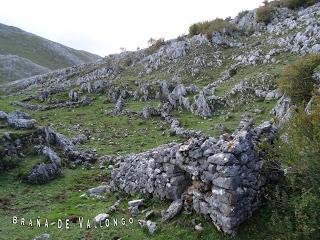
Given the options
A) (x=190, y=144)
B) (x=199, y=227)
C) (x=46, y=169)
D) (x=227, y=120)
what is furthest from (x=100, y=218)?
(x=227, y=120)

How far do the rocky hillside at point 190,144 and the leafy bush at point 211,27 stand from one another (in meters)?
0.38

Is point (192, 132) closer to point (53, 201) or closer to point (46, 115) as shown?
point (53, 201)

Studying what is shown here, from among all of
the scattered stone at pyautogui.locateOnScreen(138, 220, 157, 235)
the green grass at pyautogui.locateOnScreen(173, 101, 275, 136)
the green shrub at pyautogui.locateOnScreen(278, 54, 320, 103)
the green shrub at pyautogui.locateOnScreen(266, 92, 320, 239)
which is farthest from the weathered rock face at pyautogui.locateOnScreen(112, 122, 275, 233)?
the green grass at pyautogui.locateOnScreen(173, 101, 275, 136)

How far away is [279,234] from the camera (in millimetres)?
15648

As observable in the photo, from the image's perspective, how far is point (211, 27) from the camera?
74750 millimetres

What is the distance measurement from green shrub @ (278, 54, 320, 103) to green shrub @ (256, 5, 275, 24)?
37.0 meters

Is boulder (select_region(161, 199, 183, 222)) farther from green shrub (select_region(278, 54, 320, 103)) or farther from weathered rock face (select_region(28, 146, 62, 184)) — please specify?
green shrub (select_region(278, 54, 320, 103))

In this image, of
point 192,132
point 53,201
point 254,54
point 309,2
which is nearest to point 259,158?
point 53,201

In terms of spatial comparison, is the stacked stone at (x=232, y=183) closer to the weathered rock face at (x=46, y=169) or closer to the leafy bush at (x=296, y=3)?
the weathered rock face at (x=46, y=169)

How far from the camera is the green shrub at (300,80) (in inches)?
1298

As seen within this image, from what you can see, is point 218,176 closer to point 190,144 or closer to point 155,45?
point 190,144

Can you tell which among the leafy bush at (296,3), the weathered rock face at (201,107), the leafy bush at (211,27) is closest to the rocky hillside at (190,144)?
the weathered rock face at (201,107)

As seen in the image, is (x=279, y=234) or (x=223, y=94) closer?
(x=279, y=234)

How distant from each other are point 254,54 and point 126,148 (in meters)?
26.9
